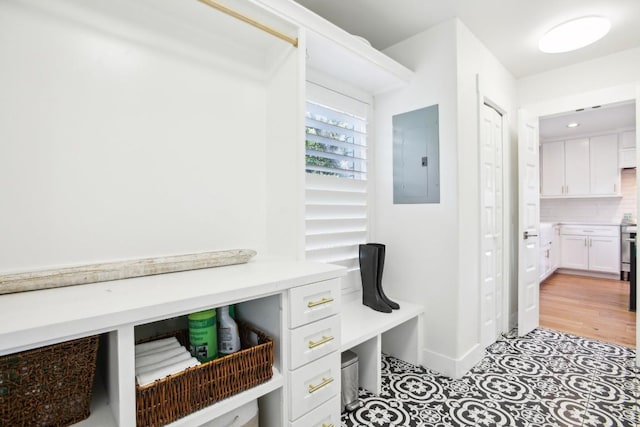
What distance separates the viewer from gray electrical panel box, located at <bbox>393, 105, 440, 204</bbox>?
7.27 feet

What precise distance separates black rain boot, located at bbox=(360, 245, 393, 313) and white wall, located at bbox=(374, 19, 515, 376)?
0.31 m

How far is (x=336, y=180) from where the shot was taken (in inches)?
88.4

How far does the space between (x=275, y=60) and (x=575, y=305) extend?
4.25m

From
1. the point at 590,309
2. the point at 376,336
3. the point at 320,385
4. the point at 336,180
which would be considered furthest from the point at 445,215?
the point at 590,309

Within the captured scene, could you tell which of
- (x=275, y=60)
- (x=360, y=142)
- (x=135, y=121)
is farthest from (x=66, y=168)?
(x=360, y=142)

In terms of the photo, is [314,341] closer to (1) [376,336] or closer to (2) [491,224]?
(1) [376,336]

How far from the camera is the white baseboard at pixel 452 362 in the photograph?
2096mm

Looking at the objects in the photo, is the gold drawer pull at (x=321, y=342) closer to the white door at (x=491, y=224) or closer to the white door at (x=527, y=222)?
the white door at (x=491, y=224)

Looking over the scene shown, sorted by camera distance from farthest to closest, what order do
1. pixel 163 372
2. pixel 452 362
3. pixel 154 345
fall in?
1. pixel 452 362
2. pixel 154 345
3. pixel 163 372

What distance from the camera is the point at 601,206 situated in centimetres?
546

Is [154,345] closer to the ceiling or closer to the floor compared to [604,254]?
closer to the ceiling

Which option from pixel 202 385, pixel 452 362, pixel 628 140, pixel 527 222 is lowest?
pixel 452 362

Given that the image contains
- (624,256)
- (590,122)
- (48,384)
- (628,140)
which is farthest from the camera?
(628,140)

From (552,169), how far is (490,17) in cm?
470
